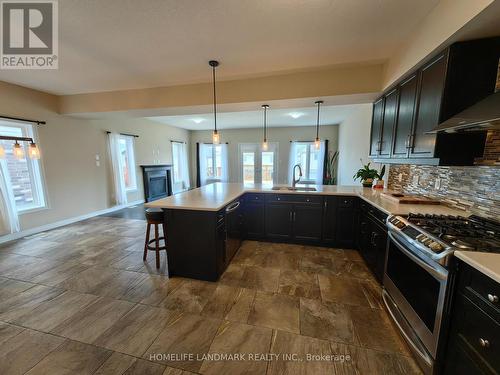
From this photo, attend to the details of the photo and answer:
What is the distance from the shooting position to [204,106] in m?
3.37

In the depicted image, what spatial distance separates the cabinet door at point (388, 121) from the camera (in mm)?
2455

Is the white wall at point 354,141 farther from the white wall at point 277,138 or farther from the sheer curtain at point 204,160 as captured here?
the sheer curtain at point 204,160

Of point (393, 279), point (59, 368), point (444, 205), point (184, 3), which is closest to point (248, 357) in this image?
point (59, 368)

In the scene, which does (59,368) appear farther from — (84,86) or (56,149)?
(56,149)

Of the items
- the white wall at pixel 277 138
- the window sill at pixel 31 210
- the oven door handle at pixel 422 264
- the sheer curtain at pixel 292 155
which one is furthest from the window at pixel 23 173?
the sheer curtain at pixel 292 155

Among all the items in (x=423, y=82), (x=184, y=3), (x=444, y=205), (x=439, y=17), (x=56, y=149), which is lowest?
(x=444, y=205)

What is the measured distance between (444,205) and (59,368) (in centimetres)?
361

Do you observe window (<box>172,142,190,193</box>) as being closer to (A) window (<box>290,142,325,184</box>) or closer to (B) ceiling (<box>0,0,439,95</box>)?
(A) window (<box>290,142,325,184</box>)

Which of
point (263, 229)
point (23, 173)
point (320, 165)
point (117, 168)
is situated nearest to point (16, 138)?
point (23, 173)

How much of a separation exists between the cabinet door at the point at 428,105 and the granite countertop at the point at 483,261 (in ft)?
3.42

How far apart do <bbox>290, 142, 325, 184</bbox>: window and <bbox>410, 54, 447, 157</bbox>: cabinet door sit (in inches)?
209

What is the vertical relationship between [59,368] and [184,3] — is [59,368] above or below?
below

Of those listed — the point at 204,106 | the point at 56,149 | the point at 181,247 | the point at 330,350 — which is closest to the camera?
the point at 330,350

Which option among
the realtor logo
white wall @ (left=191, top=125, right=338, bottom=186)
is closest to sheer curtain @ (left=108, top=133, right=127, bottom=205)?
the realtor logo
